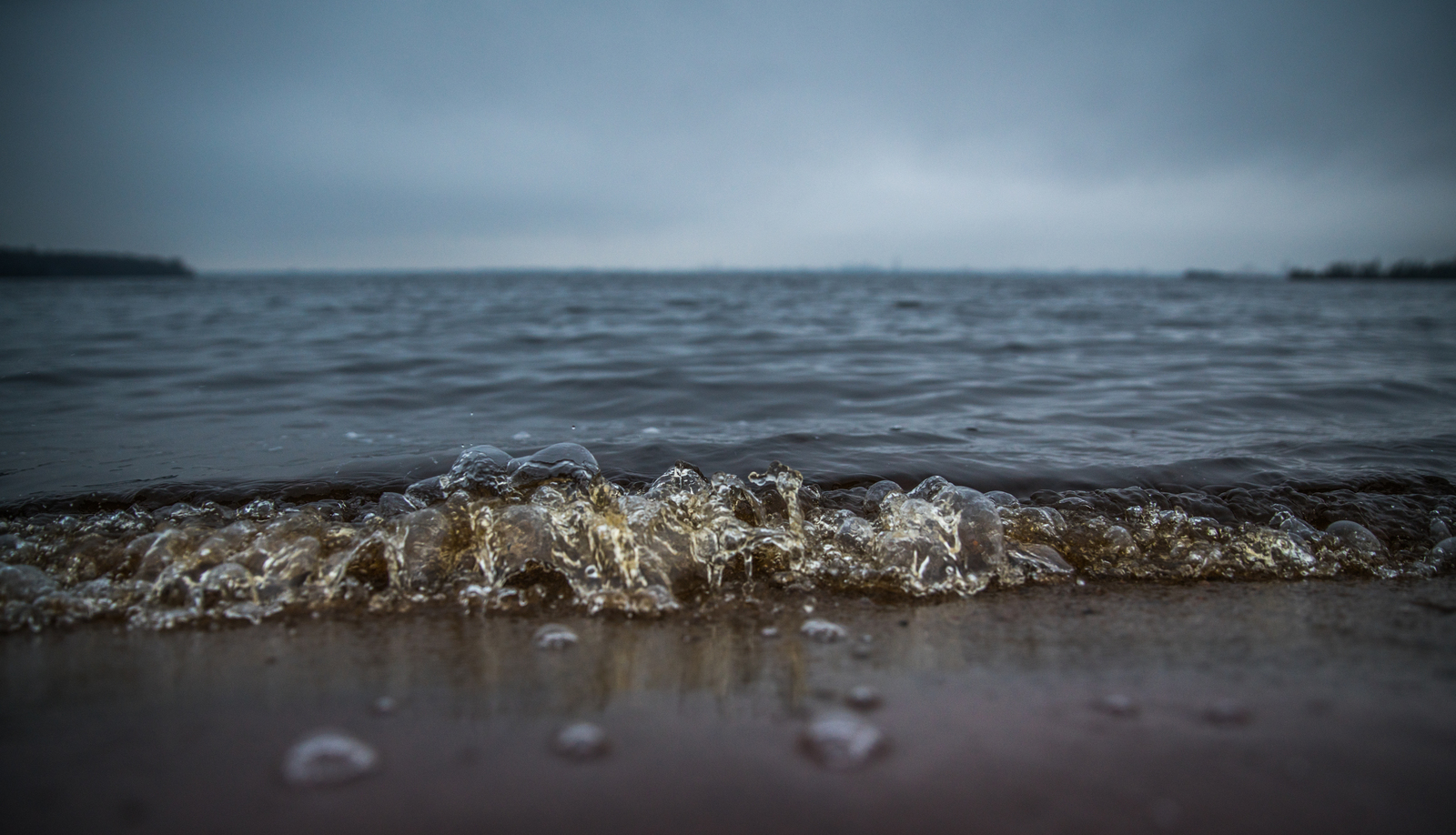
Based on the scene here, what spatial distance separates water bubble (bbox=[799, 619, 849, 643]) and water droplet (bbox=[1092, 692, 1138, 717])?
2.03ft

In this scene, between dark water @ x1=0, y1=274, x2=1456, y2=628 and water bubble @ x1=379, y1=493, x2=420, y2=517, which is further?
water bubble @ x1=379, y1=493, x2=420, y2=517

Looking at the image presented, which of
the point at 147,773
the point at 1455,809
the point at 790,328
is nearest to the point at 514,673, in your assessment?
the point at 147,773

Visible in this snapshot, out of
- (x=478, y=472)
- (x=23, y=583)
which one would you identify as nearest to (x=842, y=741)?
(x=478, y=472)

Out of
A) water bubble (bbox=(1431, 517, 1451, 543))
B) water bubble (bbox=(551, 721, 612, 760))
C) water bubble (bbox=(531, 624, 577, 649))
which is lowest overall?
water bubble (bbox=(531, 624, 577, 649))

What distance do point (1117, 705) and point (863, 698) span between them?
0.54 meters

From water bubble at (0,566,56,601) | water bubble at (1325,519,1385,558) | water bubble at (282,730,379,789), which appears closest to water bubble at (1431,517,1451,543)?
water bubble at (1325,519,1385,558)

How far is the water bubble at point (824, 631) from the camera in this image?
1.90m

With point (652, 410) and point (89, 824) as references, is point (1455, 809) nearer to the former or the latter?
point (89, 824)

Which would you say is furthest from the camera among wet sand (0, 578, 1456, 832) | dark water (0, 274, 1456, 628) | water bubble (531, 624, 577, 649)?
dark water (0, 274, 1456, 628)

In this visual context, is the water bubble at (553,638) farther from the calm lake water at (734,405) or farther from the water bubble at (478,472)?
the calm lake water at (734,405)

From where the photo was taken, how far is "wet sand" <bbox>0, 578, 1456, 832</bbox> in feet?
3.92

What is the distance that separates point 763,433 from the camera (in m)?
4.76

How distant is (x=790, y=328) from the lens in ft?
42.9

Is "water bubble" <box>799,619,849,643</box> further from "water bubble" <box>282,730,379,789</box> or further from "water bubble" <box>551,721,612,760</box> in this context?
"water bubble" <box>282,730,379,789</box>
